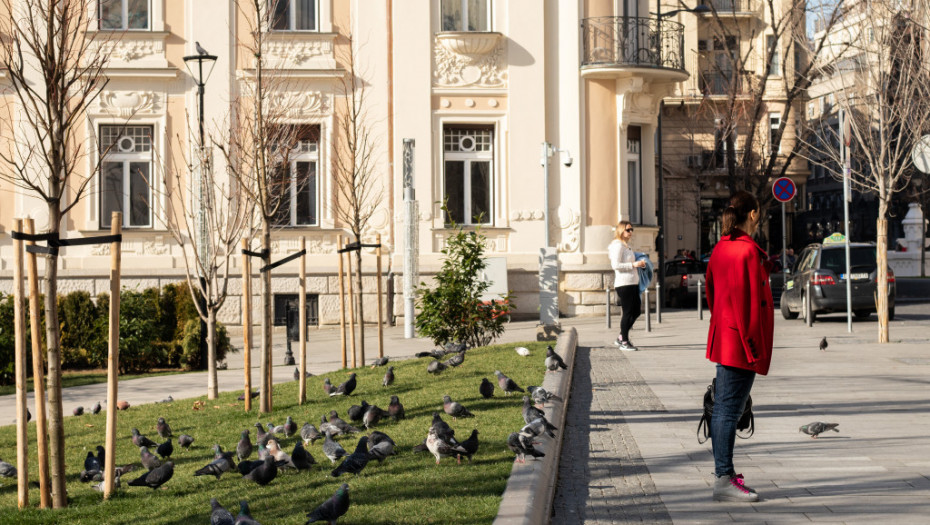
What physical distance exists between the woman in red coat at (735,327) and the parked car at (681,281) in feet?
94.5

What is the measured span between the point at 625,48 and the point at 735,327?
20.6 m

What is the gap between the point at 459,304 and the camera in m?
17.1

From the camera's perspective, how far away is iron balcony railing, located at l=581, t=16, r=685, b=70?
26938 millimetres

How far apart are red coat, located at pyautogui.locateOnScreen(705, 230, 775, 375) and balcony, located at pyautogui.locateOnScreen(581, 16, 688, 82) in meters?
19.8

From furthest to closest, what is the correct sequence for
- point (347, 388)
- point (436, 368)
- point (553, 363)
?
point (436, 368) < point (553, 363) < point (347, 388)

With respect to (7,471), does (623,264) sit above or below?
above

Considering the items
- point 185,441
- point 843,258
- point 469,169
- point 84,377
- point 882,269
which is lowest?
point 84,377

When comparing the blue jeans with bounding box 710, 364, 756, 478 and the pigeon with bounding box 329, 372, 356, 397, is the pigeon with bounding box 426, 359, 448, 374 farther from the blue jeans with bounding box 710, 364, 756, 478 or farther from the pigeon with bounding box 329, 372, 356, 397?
the blue jeans with bounding box 710, 364, 756, 478

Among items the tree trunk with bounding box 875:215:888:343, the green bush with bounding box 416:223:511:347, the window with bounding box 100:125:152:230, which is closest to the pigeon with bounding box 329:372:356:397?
the green bush with bounding box 416:223:511:347

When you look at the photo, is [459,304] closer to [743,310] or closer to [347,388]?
[347,388]

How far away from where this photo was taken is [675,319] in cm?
2636

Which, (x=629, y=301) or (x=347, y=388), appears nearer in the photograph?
(x=347, y=388)

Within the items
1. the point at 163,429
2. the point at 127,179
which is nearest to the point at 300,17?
the point at 127,179

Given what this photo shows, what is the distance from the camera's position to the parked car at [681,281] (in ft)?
120
